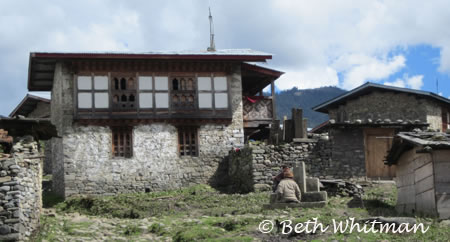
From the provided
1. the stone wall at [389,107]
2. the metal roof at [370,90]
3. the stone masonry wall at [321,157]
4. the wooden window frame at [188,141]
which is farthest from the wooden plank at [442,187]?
the metal roof at [370,90]

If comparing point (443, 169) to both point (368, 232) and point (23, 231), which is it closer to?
point (368, 232)

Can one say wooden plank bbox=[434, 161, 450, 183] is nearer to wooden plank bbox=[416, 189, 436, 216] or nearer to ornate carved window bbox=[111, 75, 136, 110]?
wooden plank bbox=[416, 189, 436, 216]

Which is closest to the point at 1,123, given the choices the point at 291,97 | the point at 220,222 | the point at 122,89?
the point at 220,222

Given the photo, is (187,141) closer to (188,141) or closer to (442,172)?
(188,141)

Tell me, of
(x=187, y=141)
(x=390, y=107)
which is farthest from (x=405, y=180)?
(x=390, y=107)

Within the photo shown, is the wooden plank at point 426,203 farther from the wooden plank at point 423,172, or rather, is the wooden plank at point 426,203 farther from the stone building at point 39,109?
the stone building at point 39,109

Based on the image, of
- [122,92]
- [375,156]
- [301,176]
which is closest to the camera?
[301,176]

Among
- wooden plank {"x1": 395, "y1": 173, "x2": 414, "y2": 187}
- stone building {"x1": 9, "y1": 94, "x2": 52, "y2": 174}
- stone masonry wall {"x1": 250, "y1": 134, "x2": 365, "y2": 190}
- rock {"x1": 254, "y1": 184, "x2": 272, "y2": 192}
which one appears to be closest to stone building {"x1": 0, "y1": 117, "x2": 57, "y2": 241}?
rock {"x1": 254, "y1": 184, "x2": 272, "y2": 192}

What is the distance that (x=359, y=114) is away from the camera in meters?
32.1

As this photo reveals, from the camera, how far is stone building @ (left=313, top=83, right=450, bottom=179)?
25391 millimetres

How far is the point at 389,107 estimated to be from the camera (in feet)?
103

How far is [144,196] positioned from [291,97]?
9807cm

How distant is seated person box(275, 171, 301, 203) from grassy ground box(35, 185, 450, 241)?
614 mm

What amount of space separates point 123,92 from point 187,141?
11.3ft
